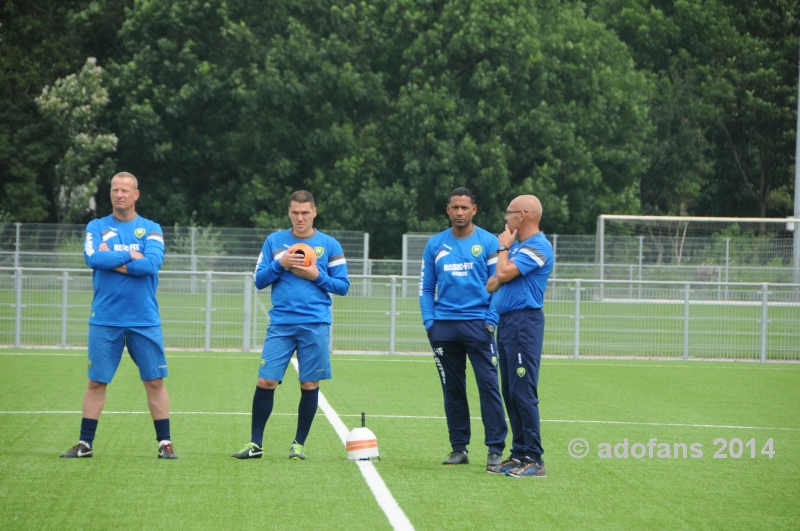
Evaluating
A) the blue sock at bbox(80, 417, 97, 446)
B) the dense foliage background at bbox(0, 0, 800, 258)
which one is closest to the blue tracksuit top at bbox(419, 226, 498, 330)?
the blue sock at bbox(80, 417, 97, 446)

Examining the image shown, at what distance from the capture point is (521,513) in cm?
619

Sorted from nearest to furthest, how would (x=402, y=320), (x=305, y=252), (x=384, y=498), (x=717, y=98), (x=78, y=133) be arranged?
(x=384, y=498), (x=305, y=252), (x=402, y=320), (x=78, y=133), (x=717, y=98)

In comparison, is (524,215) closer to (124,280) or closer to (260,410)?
(260,410)

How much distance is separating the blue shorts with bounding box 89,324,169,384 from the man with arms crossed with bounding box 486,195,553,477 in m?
2.35

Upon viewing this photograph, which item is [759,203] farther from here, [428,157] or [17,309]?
[17,309]

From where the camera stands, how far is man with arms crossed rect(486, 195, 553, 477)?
7.29 m

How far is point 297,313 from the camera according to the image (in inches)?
306

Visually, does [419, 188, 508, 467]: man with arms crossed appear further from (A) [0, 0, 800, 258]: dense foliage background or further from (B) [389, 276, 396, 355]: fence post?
(A) [0, 0, 800, 258]: dense foliage background

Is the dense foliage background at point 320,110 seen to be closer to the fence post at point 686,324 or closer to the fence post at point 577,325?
the fence post at point 577,325

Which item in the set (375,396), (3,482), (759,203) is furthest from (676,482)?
(759,203)

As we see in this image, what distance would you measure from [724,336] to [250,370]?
898 cm

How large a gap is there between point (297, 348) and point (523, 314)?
1621 millimetres

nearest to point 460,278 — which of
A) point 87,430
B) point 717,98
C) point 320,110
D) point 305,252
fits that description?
point 305,252

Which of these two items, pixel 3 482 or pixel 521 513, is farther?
pixel 3 482
